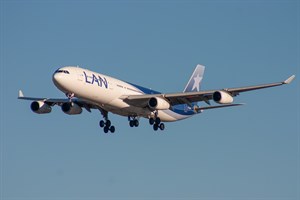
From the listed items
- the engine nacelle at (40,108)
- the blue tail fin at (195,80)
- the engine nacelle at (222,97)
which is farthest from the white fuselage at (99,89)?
the blue tail fin at (195,80)

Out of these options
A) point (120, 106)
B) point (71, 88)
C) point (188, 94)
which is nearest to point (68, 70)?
point (71, 88)

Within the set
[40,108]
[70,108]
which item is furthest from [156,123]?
[40,108]

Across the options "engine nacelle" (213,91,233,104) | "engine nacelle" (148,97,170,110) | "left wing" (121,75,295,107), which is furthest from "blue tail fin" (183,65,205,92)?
"engine nacelle" (213,91,233,104)

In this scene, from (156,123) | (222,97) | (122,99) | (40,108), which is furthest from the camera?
(40,108)

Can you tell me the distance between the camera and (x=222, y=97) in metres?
76.2

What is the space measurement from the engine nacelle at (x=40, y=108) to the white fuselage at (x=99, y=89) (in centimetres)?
781

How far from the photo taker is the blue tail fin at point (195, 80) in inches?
3679

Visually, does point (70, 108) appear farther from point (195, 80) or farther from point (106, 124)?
point (195, 80)

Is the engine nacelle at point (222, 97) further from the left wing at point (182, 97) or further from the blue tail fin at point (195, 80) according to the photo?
the blue tail fin at point (195, 80)

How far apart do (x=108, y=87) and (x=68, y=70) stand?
14.3 ft

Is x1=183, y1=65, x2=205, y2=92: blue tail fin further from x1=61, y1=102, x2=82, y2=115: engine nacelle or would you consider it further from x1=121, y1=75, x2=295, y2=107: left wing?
x1=61, y1=102, x2=82, y2=115: engine nacelle

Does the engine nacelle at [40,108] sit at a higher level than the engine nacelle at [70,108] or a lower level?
higher

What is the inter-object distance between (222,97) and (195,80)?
747 inches

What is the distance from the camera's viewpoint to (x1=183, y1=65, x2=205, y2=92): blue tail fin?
307 ft
